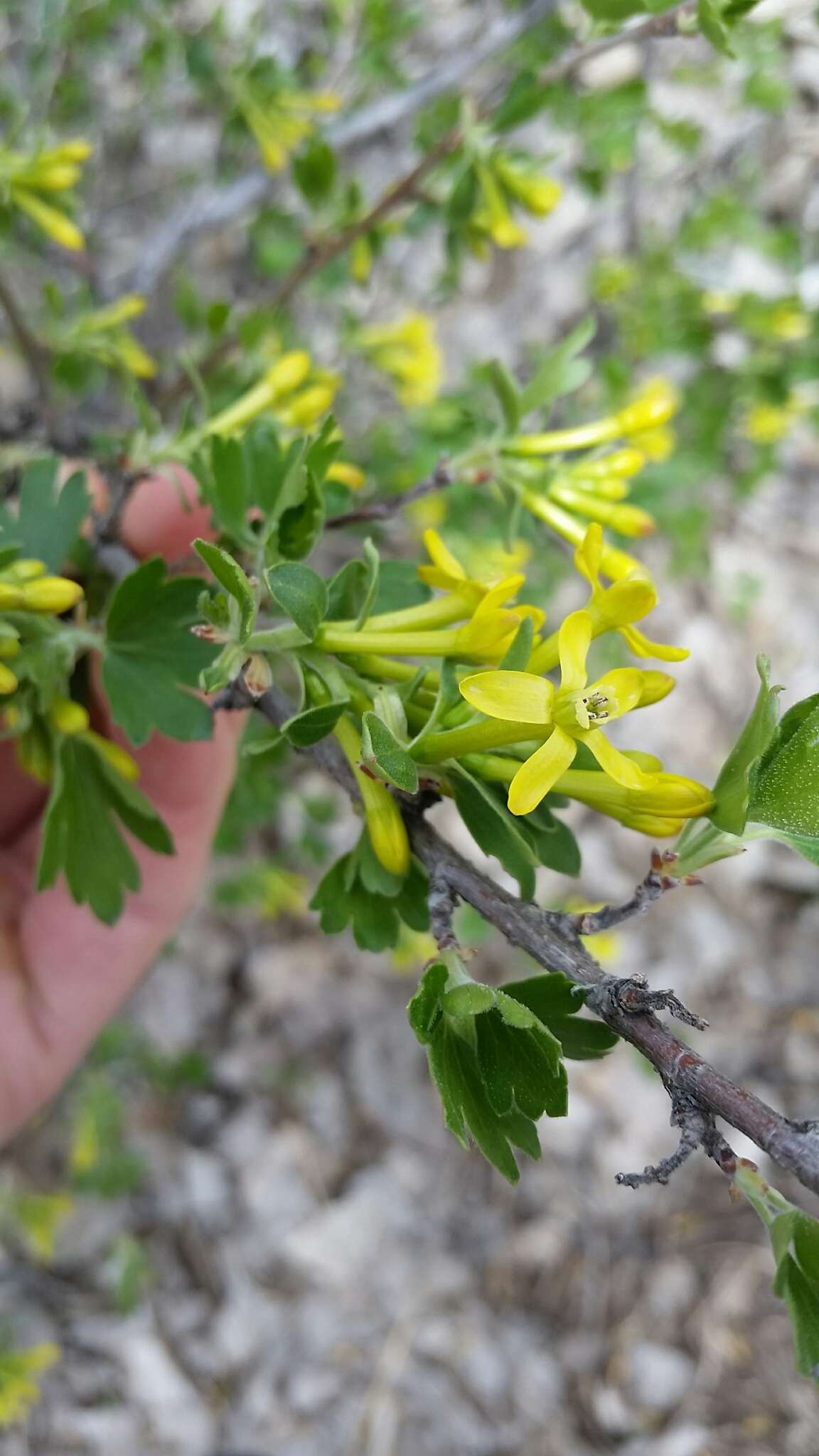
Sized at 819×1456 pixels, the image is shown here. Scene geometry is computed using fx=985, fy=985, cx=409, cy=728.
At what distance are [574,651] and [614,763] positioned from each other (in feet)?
0.38

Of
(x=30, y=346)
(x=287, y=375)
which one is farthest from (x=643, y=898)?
(x=30, y=346)

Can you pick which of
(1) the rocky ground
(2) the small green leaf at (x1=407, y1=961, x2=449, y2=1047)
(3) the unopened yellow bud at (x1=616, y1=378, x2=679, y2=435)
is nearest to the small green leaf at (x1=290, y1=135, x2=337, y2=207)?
(3) the unopened yellow bud at (x1=616, y1=378, x2=679, y2=435)

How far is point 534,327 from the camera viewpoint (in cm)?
458

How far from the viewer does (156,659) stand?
4.50ft

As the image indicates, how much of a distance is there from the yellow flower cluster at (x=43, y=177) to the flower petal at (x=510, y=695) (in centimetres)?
143

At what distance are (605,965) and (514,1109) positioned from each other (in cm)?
300

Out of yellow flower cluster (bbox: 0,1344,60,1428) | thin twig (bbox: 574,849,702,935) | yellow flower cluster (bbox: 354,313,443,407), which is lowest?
yellow flower cluster (bbox: 0,1344,60,1428)

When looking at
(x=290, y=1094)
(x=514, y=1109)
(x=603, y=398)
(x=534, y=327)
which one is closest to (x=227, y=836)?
(x=290, y=1094)

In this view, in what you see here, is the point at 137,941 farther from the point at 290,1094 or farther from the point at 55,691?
the point at 290,1094

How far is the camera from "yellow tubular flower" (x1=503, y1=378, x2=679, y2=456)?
154cm

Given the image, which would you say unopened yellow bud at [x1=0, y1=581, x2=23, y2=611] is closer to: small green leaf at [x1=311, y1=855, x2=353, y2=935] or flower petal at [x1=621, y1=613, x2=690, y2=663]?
small green leaf at [x1=311, y1=855, x2=353, y2=935]

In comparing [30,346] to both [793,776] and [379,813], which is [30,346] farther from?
[793,776]

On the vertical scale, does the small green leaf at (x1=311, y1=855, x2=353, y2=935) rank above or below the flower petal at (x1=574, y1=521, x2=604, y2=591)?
below

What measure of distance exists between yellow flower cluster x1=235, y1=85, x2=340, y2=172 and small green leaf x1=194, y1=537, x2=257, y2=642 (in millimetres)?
1798
